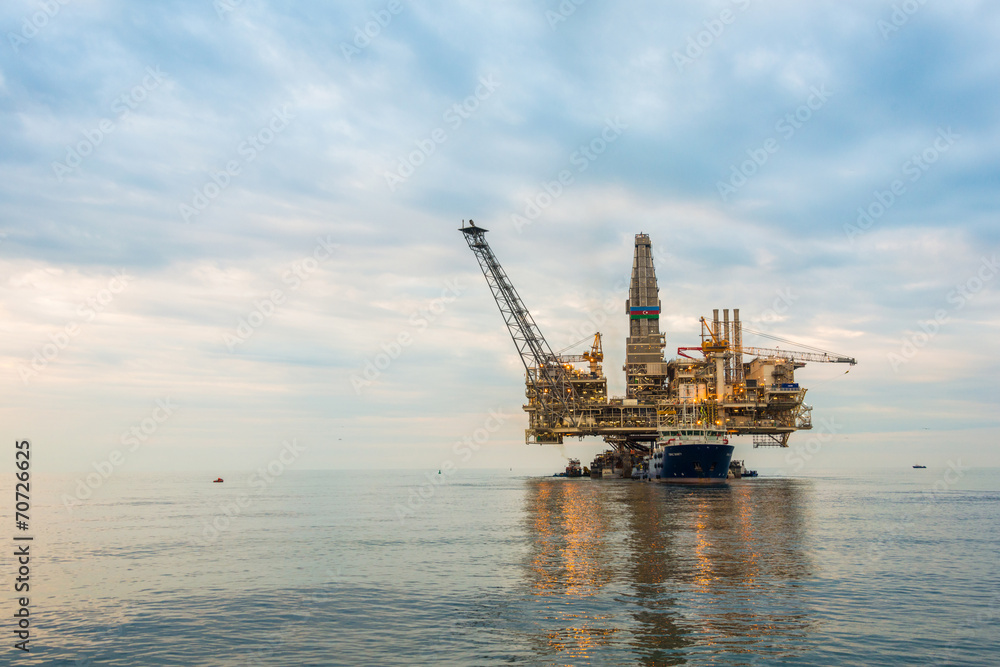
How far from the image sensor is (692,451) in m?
140

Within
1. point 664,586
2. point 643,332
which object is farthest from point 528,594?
point 643,332

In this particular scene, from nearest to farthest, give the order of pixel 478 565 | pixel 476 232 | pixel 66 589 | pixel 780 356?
pixel 66 589 < pixel 478 565 < pixel 476 232 < pixel 780 356

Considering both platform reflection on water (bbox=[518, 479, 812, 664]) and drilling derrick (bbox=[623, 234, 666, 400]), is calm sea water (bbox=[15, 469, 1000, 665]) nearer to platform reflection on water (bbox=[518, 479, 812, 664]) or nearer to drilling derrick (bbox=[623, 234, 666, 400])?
platform reflection on water (bbox=[518, 479, 812, 664])

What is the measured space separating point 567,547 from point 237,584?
22.2 metres

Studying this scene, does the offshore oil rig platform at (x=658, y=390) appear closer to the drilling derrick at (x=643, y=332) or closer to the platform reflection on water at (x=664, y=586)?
the drilling derrick at (x=643, y=332)

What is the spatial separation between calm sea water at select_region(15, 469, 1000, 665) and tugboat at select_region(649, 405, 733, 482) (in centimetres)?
7209

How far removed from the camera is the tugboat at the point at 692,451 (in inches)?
5546

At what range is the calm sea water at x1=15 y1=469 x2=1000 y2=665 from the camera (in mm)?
25469

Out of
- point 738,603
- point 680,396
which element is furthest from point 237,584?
point 680,396

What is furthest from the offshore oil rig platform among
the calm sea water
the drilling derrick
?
the calm sea water

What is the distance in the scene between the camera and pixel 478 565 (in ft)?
144

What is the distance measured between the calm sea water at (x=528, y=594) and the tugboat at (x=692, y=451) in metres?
72.1

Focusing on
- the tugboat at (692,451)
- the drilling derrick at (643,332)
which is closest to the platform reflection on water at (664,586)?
the tugboat at (692,451)

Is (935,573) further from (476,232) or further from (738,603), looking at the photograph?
(476,232)
